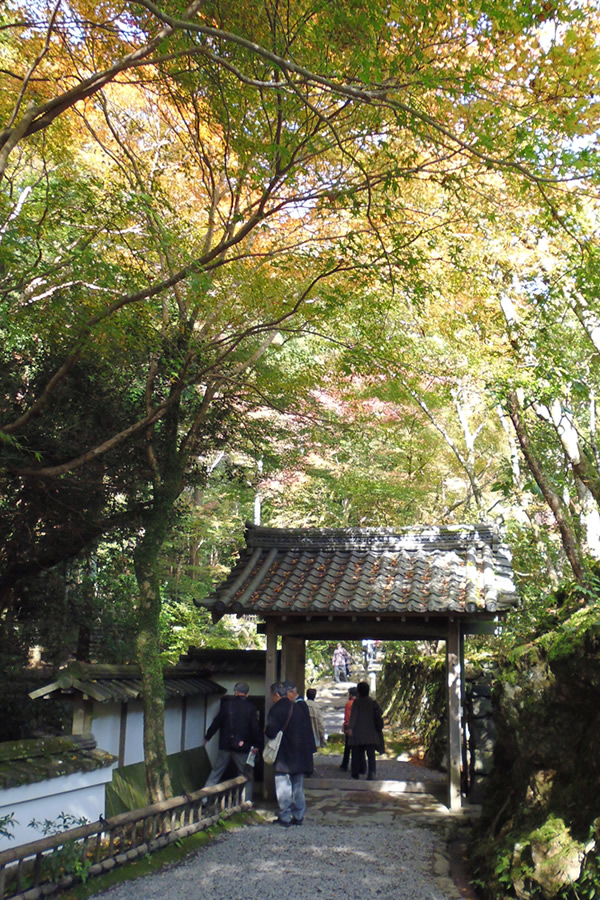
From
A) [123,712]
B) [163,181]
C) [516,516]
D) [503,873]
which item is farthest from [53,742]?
[516,516]

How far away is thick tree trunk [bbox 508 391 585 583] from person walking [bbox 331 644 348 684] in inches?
786

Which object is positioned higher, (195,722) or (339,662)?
(339,662)

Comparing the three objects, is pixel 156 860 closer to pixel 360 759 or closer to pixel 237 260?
pixel 360 759

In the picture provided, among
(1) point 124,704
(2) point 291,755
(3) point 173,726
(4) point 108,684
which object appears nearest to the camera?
(4) point 108,684

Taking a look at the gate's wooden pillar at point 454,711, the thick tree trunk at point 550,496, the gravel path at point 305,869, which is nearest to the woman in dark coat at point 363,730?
the gate's wooden pillar at point 454,711

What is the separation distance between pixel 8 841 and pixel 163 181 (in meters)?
8.99

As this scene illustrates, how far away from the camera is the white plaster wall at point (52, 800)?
5.73m

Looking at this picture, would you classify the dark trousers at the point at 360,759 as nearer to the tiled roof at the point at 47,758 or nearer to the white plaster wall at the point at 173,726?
the white plaster wall at the point at 173,726

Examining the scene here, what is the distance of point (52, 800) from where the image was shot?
6.19 meters

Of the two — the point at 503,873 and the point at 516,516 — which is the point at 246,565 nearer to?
the point at 516,516

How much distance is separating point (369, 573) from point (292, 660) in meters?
1.92

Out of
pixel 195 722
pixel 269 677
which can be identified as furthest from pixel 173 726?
pixel 269 677

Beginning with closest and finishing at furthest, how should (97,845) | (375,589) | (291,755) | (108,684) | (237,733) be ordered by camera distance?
→ (97,845)
(108,684)
(291,755)
(237,733)
(375,589)

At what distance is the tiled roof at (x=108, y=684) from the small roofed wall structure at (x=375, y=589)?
113 centimetres
